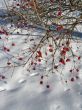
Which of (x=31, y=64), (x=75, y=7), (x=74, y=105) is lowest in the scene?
(x=74, y=105)

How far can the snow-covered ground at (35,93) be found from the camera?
3957mm

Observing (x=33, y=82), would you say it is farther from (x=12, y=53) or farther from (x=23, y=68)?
(x=12, y=53)

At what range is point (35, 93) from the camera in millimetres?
4176

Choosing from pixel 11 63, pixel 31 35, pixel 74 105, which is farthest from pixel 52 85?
pixel 31 35

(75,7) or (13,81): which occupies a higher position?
(75,7)

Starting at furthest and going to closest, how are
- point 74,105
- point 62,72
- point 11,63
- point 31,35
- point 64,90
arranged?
point 31,35, point 11,63, point 62,72, point 64,90, point 74,105

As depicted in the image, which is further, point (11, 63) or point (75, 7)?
point (11, 63)

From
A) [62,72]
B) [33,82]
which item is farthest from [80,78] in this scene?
[33,82]

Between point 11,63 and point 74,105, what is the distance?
4.17ft

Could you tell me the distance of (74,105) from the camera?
3.91 m

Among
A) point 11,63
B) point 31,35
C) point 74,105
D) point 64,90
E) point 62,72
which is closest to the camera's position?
point 74,105

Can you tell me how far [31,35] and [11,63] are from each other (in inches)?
35.9

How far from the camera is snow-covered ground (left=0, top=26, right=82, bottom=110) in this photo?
3.96 meters

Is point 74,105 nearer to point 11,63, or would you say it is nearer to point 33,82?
point 33,82
